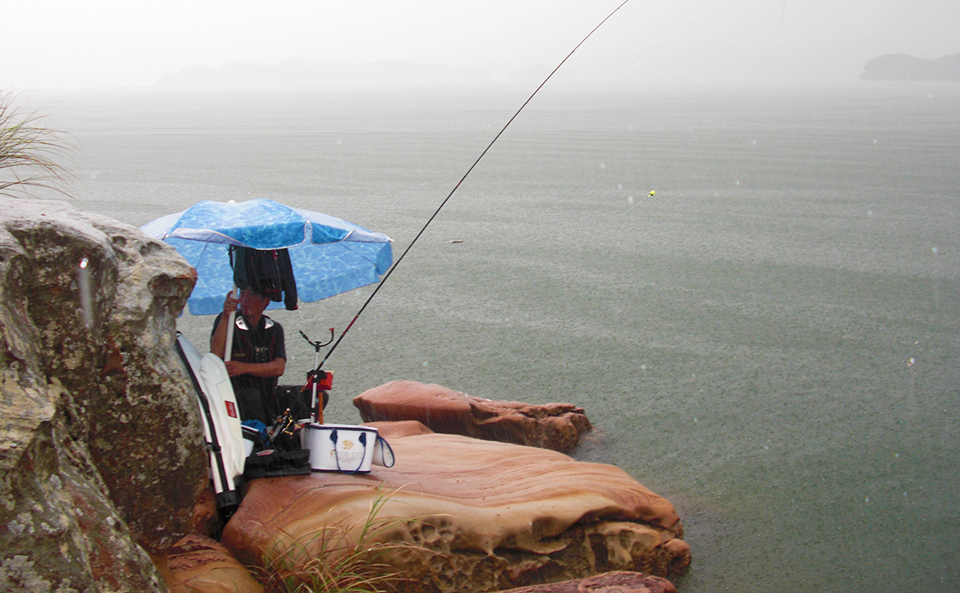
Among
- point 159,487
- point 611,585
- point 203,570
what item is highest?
point 159,487

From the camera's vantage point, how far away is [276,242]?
3.38m

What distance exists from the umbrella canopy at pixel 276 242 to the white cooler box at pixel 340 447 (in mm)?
903

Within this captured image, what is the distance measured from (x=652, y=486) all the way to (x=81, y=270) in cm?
365

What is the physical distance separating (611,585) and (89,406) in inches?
88.1

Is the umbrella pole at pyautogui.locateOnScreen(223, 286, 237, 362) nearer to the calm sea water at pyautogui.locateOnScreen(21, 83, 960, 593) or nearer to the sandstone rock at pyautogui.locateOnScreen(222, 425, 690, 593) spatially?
the sandstone rock at pyautogui.locateOnScreen(222, 425, 690, 593)

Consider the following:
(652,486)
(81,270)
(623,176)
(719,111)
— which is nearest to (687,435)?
(652,486)

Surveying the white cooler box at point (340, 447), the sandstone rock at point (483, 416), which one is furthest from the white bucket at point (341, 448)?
the sandstone rock at point (483, 416)

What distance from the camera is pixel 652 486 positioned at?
4.84m

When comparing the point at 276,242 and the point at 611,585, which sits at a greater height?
the point at 276,242

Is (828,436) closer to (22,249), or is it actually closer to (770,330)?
(770,330)

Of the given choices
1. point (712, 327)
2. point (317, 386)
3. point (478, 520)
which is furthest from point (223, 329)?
point (712, 327)

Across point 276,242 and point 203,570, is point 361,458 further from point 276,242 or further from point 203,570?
point 276,242

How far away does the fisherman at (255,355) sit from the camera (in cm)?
379

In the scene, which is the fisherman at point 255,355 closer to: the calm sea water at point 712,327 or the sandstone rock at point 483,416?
the sandstone rock at point 483,416
